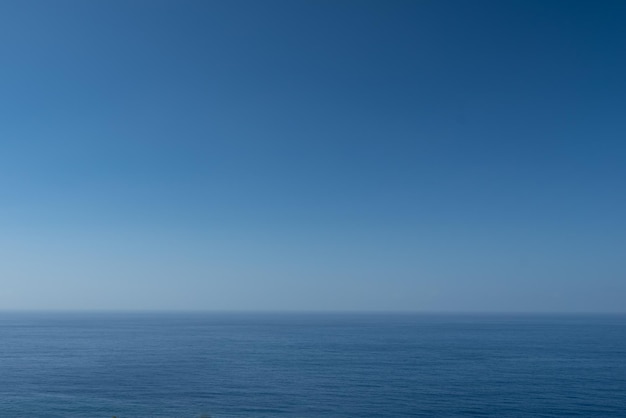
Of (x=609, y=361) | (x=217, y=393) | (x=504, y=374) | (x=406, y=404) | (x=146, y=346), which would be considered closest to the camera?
(x=406, y=404)

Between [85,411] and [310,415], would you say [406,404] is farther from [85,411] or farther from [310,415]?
[85,411]

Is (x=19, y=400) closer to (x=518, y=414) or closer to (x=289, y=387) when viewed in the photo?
(x=289, y=387)

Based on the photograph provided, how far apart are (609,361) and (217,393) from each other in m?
87.8

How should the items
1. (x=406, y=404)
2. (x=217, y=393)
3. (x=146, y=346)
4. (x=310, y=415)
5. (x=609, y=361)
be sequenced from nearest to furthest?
1. (x=310, y=415)
2. (x=406, y=404)
3. (x=217, y=393)
4. (x=609, y=361)
5. (x=146, y=346)

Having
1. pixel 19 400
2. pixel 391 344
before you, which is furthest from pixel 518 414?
pixel 391 344

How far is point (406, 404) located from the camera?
234 ft

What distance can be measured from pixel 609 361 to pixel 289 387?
251 feet

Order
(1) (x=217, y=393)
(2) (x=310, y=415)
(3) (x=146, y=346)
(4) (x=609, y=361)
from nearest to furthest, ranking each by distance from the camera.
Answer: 1. (2) (x=310, y=415)
2. (1) (x=217, y=393)
3. (4) (x=609, y=361)
4. (3) (x=146, y=346)

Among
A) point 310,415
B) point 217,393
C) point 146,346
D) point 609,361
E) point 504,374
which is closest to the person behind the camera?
point 310,415

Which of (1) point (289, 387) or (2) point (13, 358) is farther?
(2) point (13, 358)

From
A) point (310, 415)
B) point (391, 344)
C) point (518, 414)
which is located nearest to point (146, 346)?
point (391, 344)

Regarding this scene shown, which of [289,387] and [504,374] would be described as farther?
[504,374]

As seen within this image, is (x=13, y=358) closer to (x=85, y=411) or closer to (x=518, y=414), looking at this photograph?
(x=85, y=411)

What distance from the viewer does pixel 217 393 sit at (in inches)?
3036
